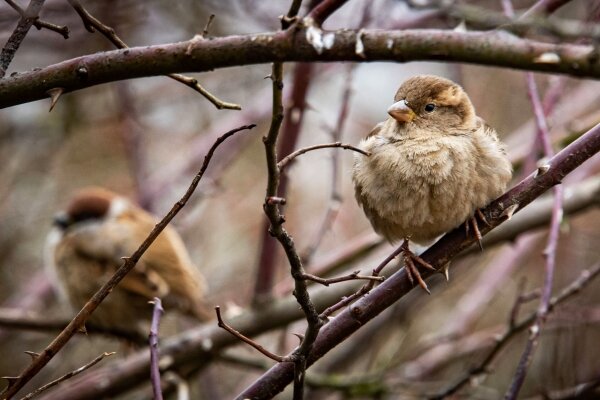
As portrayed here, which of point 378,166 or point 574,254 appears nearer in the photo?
point 378,166

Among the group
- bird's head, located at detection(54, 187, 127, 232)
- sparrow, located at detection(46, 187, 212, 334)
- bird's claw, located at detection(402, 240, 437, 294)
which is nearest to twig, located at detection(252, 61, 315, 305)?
sparrow, located at detection(46, 187, 212, 334)

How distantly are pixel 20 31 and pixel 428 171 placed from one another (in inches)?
61.2

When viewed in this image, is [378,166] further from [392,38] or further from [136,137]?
[136,137]

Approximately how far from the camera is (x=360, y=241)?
15.8ft

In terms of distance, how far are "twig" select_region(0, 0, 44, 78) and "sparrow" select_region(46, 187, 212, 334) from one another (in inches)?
129

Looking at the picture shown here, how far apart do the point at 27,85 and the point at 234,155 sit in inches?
137

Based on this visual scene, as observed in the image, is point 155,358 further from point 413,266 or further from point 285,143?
point 285,143

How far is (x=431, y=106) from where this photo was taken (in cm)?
331

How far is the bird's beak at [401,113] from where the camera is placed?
3.22 m

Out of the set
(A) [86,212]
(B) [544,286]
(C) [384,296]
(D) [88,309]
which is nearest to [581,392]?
(B) [544,286]

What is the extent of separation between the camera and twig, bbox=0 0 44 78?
200 cm

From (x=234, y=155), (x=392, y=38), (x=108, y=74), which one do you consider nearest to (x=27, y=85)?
(x=108, y=74)

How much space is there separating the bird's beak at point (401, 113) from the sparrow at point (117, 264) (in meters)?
2.63

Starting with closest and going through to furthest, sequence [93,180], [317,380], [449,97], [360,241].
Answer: [449,97], [317,380], [360,241], [93,180]
